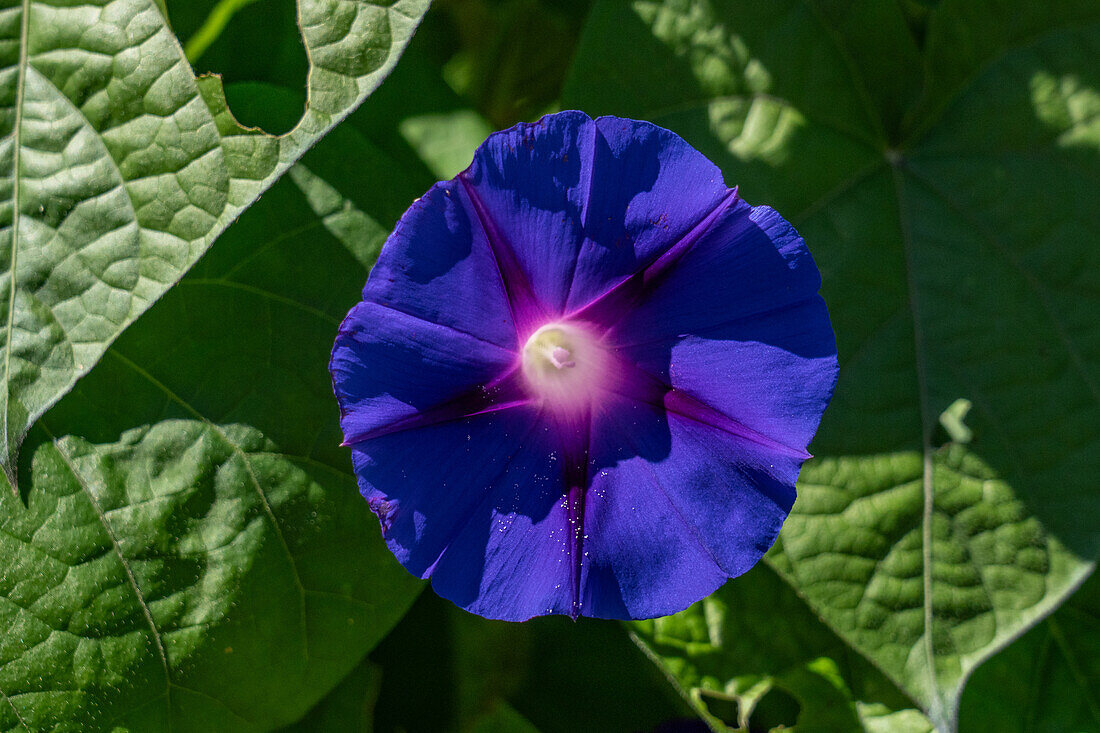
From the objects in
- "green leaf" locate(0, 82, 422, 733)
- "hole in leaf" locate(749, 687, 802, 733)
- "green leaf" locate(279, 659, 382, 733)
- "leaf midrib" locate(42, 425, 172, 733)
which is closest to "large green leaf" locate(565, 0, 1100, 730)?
"hole in leaf" locate(749, 687, 802, 733)

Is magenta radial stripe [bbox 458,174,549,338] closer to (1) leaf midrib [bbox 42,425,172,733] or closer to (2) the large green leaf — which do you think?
(2) the large green leaf

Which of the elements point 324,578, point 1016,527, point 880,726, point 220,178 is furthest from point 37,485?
point 1016,527

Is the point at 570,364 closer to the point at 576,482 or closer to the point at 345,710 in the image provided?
the point at 576,482

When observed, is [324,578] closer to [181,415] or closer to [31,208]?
[181,415]

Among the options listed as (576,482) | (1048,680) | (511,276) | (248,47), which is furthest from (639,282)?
(1048,680)

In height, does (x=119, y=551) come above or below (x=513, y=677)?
above

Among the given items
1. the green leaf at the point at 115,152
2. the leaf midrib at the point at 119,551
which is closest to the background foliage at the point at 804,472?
the leaf midrib at the point at 119,551
